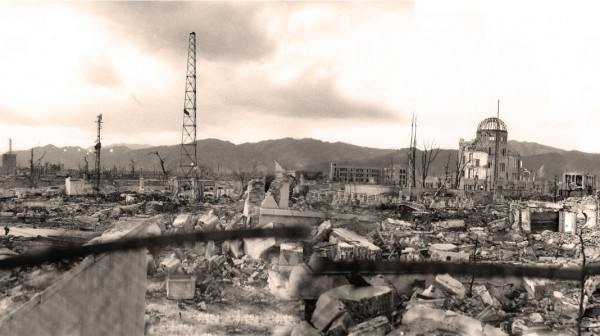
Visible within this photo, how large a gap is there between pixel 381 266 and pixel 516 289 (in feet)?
15.2

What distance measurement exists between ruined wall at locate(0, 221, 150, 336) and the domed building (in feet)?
81.9

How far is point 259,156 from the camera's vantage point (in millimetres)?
11172

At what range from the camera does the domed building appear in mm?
24828

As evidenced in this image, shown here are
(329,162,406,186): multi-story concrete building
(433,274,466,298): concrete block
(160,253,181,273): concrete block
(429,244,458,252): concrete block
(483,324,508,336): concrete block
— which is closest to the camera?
(160,253,181,273): concrete block

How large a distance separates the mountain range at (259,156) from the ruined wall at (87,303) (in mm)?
3152

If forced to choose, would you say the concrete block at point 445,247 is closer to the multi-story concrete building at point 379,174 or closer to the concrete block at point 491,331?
the concrete block at point 491,331

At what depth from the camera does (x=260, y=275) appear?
2.13 metres

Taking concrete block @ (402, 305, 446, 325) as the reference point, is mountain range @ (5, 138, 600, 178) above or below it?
above

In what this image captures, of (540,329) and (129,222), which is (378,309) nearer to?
(129,222)

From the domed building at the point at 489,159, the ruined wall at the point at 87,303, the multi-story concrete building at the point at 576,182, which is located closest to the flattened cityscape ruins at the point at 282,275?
the ruined wall at the point at 87,303

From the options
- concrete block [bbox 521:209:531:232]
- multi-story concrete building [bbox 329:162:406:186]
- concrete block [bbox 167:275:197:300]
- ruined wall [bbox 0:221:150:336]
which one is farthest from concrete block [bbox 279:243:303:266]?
multi-story concrete building [bbox 329:162:406:186]

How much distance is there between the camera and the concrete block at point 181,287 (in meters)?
2.81

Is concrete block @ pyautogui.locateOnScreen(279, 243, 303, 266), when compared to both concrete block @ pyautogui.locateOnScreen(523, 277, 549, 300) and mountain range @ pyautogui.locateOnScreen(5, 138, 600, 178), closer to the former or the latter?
mountain range @ pyautogui.locateOnScreen(5, 138, 600, 178)

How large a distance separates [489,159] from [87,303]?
92.5 ft
